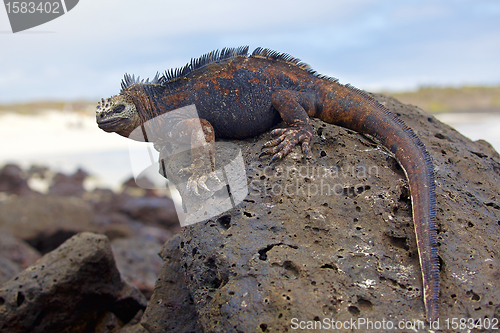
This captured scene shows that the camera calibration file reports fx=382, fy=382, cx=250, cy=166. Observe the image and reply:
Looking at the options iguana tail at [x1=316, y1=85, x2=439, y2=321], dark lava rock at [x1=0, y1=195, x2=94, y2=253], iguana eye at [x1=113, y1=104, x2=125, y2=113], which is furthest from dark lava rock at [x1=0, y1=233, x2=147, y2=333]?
dark lava rock at [x1=0, y1=195, x2=94, y2=253]

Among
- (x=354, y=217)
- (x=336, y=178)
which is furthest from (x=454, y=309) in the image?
(x=336, y=178)

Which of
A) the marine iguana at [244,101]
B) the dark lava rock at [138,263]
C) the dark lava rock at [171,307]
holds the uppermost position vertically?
the marine iguana at [244,101]

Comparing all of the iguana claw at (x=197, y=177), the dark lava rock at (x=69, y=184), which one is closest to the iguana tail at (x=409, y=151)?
the iguana claw at (x=197, y=177)

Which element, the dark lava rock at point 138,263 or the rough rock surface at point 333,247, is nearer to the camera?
the rough rock surface at point 333,247

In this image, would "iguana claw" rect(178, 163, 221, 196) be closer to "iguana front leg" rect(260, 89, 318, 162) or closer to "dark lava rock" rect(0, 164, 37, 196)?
"iguana front leg" rect(260, 89, 318, 162)

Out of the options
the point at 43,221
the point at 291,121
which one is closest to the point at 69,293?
the point at 291,121

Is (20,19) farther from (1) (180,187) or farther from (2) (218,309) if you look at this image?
(2) (218,309)

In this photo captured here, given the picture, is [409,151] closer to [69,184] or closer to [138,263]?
[138,263]

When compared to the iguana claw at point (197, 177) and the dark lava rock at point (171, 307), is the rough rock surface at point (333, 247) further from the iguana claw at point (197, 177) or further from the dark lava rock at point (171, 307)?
the iguana claw at point (197, 177)
